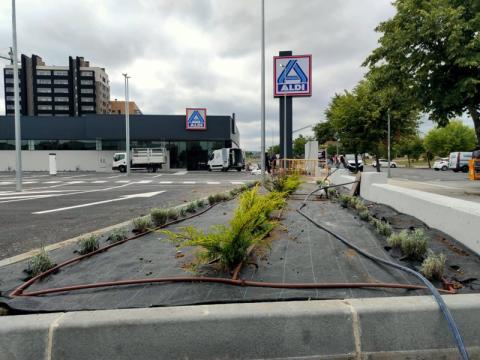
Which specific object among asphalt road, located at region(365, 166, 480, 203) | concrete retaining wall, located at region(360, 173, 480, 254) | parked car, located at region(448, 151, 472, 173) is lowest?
asphalt road, located at region(365, 166, 480, 203)

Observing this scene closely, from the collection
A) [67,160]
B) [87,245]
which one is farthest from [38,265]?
[67,160]

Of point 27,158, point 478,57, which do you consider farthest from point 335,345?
point 27,158

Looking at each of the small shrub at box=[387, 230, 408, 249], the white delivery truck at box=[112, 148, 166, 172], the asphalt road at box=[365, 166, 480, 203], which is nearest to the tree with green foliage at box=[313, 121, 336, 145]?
the asphalt road at box=[365, 166, 480, 203]

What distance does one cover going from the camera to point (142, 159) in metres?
37.5

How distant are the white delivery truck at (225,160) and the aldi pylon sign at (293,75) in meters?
20.1

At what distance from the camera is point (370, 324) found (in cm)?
235

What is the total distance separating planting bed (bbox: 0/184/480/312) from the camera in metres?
2.69

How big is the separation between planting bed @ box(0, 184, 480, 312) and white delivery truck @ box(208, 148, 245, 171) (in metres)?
34.3

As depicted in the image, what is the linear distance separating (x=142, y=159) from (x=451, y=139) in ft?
181

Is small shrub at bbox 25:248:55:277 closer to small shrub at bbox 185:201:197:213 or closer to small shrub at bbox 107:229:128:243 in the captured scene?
small shrub at bbox 107:229:128:243

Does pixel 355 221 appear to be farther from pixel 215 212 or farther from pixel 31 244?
pixel 31 244

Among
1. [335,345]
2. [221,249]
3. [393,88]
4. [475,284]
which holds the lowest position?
[335,345]

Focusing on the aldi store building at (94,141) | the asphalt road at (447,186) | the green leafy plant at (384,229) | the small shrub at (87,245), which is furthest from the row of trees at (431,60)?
the aldi store building at (94,141)

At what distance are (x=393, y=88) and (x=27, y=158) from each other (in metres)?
44.4
